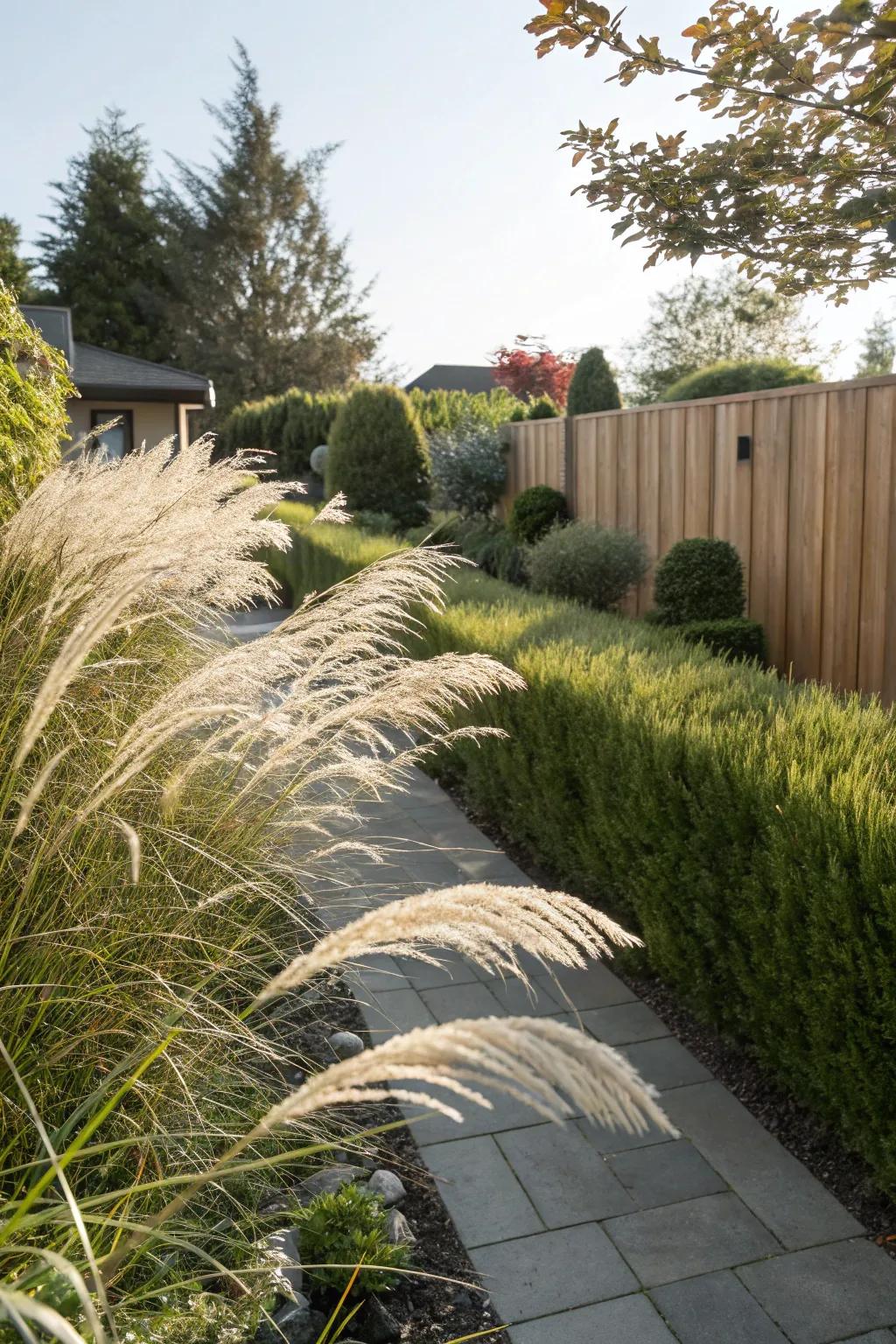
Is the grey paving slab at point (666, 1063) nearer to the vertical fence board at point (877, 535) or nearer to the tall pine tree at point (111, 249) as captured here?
the vertical fence board at point (877, 535)

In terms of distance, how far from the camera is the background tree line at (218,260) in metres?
34.0

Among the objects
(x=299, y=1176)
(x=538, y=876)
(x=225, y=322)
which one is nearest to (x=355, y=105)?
(x=538, y=876)

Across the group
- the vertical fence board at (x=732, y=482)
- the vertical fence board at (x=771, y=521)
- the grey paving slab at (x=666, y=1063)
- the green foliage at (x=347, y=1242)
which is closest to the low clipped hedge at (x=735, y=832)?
the grey paving slab at (x=666, y=1063)

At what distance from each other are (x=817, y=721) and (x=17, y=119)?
14.4m

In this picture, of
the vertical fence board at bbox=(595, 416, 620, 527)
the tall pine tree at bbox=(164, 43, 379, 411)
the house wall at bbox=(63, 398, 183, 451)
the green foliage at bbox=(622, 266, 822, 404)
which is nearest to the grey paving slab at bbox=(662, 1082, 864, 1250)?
the vertical fence board at bbox=(595, 416, 620, 527)

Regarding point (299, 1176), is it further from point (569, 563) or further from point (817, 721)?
point (569, 563)

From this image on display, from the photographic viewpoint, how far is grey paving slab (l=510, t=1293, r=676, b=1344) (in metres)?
1.89

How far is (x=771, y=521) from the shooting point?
278 inches

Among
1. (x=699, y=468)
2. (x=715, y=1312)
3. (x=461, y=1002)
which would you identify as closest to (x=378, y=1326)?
(x=715, y=1312)

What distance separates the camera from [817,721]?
301cm

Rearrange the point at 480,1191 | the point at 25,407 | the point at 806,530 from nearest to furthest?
1. the point at 480,1191
2. the point at 25,407
3. the point at 806,530

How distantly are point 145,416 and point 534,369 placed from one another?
35.8 ft

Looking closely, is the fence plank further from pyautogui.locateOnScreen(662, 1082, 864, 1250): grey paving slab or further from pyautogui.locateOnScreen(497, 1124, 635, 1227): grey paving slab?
pyautogui.locateOnScreen(497, 1124, 635, 1227): grey paving slab

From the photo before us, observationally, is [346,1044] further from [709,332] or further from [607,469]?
[709,332]
